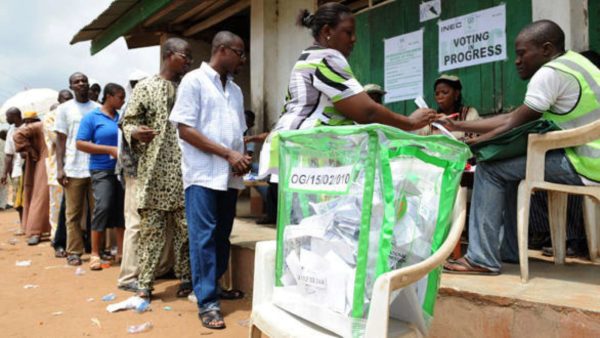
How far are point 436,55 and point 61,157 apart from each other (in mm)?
4143

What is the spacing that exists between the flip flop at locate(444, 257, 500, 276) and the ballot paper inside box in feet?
3.63

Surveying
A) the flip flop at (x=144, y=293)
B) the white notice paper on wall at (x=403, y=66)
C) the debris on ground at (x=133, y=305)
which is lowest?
the debris on ground at (x=133, y=305)

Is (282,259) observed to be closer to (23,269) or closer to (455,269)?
(455,269)

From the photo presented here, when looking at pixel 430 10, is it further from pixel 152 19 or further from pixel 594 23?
pixel 152 19

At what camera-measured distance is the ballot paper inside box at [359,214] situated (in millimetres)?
1537

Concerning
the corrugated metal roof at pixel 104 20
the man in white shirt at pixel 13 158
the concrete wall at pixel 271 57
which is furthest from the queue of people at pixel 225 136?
the man in white shirt at pixel 13 158

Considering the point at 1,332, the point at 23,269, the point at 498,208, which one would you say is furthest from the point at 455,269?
the point at 23,269

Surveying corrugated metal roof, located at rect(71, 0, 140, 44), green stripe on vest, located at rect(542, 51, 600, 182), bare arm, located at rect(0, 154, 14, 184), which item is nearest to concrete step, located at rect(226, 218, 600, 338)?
green stripe on vest, located at rect(542, 51, 600, 182)

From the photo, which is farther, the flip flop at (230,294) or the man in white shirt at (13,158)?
the man in white shirt at (13,158)

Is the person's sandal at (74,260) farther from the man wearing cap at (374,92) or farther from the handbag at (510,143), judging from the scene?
the handbag at (510,143)

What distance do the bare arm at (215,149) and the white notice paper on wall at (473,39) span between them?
2.21 m

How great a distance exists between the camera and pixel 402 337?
1.60 meters

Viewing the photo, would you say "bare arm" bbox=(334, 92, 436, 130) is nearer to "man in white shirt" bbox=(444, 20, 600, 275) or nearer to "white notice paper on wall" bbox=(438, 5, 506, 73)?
"man in white shirt" bbox=(444, 20, 600, 275)

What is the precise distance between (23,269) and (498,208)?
502cm
